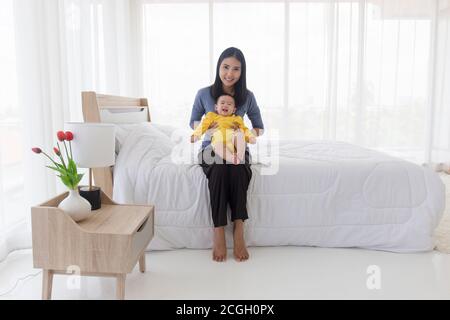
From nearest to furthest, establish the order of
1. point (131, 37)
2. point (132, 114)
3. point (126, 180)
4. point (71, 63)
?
1. point (126, 180)
2. point (71, 63)
3. point (132, 114)
4. point (131, 37)

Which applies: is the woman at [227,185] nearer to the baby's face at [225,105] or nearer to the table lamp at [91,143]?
the baby's face at [225,105]

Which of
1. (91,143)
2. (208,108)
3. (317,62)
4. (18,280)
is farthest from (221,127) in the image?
(317,62)

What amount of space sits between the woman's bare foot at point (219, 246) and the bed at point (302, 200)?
12 centimetres

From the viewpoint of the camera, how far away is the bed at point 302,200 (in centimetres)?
203

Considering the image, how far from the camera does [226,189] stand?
196 centimetres

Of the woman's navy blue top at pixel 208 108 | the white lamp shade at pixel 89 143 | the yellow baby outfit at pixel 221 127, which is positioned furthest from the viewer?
the woman's navy blue top at pixel 208 108

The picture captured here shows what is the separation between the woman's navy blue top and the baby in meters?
0.07

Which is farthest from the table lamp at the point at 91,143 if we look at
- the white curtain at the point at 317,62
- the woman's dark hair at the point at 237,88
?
the white curtain at the point at 317,62

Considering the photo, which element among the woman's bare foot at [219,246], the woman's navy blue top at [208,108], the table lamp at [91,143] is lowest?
the woman's bare foot at [219,246]

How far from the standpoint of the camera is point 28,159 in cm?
209

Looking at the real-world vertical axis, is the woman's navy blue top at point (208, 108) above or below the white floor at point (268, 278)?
above
